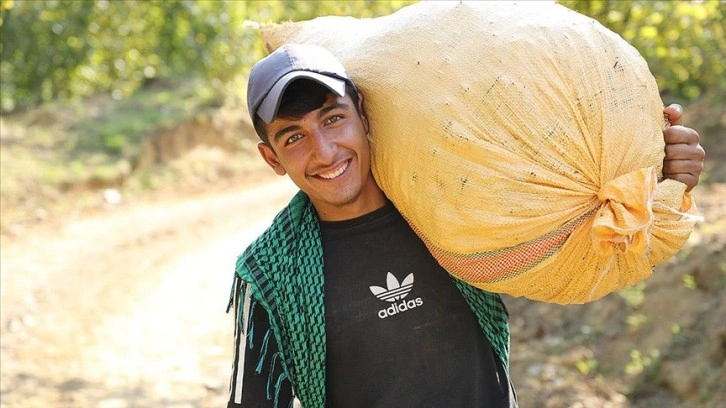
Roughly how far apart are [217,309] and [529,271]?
503 centimetres

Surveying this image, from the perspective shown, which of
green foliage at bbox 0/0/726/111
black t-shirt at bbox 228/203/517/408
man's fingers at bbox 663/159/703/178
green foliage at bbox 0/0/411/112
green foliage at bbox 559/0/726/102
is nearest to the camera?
man's fingers at bbox 663/159/703/178

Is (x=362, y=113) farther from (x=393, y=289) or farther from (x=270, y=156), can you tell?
(x=393, y=289)

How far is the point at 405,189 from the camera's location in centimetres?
202

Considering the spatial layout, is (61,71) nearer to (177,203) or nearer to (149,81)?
(177,203)

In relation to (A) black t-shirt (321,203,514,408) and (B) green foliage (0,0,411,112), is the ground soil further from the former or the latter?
(B) green foliage (0,0,411,112)

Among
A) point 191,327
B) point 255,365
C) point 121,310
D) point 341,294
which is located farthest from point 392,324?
point 121,310

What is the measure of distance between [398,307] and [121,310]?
468 centimetres

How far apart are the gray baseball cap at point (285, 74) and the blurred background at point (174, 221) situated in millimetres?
759

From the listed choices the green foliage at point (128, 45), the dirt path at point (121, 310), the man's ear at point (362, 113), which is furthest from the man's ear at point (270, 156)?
the green foliage at point (128, 45)

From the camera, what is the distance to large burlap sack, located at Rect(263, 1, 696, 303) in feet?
6.04

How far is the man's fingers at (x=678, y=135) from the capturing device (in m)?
1.96

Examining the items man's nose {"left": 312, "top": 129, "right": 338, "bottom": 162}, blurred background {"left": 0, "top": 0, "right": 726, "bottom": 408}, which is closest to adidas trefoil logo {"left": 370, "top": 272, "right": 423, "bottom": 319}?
man's nose {"left": 312, "top": 129, "right": 338, "bottom": 162}

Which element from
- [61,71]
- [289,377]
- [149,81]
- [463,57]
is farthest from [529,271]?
[149,81]

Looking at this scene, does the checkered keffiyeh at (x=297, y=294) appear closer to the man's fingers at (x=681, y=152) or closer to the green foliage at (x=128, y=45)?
the man's fingers at (x=681, y=152)
